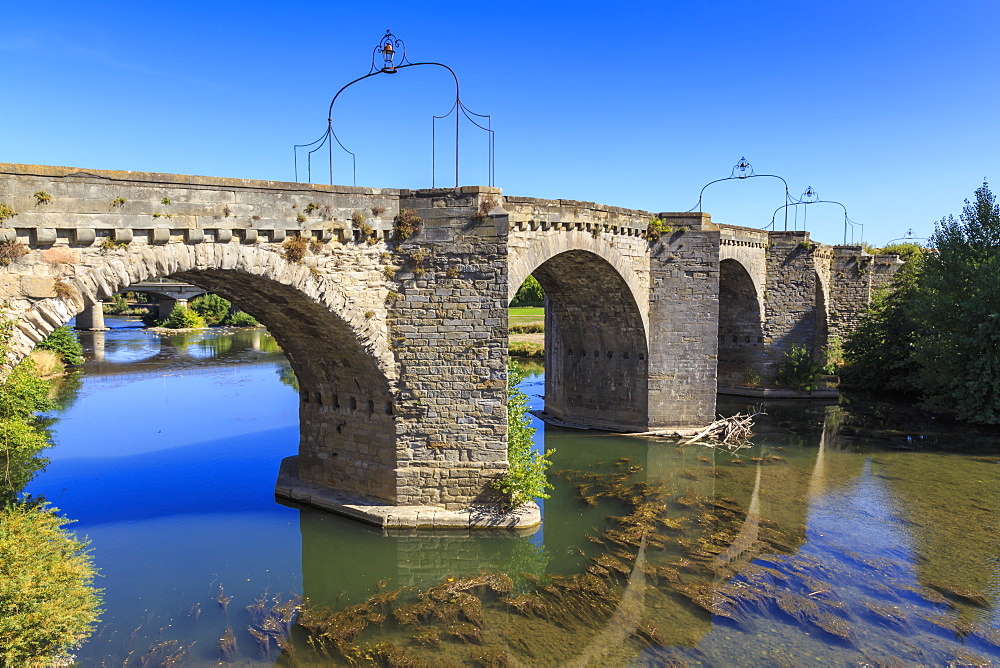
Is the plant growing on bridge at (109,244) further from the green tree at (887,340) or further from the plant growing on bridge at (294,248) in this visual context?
the green tree at (887,340)

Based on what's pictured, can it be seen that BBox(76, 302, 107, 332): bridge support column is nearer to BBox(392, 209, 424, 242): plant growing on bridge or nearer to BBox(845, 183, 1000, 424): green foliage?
BBox(392, 209, 424, 242): plant growing on bridge

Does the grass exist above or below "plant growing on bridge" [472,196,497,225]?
below

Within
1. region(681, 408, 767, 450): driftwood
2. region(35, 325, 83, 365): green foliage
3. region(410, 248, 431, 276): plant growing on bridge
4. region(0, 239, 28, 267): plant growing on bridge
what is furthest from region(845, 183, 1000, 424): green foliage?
region(35, 325, 83, 365): green foliage

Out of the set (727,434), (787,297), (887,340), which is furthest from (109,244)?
(887,340)

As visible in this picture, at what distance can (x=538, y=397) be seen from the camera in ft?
78.6

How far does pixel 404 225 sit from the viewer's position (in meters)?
11.2

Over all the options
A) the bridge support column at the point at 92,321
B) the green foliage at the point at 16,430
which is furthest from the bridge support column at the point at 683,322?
the bridge support column at the point at 92,321

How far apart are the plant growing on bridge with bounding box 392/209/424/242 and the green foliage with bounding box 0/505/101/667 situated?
6128 mm

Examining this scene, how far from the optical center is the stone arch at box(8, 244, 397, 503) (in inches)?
324

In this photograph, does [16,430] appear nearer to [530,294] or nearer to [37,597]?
[37,597]

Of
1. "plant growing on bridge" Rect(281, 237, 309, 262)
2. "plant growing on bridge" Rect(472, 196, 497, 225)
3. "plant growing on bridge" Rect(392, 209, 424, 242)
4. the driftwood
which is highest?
"plant growing on bridge" Rect(472, 196, 497, 225)

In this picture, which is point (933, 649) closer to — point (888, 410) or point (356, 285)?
point (356, 285)

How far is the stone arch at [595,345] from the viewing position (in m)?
17.3

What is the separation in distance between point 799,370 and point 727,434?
27.3 ft
